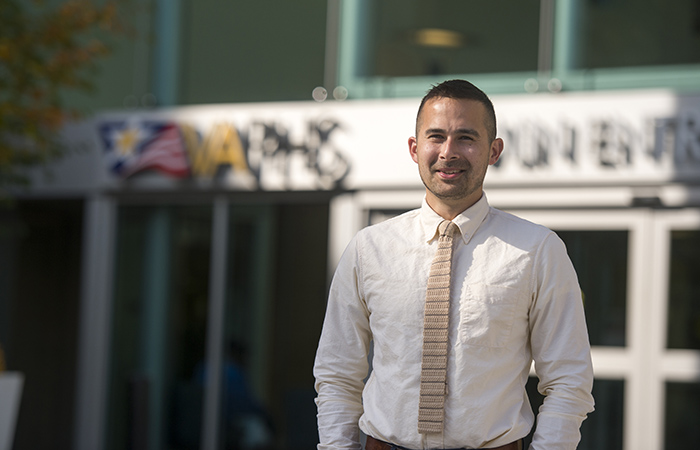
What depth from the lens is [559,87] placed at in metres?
7.36

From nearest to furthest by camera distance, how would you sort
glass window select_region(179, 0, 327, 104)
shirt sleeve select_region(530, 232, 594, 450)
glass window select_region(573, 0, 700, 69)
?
1. shirt sleeve select_region(530, 232, 594, 450)
2. glass window select_region(573, 0, 700, 69)
3. glass window select_region(179, 0, 327, 104)

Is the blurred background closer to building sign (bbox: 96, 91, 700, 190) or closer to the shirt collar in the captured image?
building sign (bbox: 96, 91, 700, 190)

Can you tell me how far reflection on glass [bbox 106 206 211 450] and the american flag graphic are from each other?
1.42 ft

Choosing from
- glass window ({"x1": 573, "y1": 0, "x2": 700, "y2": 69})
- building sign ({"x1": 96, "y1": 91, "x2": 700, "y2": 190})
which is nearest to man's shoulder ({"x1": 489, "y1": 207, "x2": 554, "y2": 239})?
building sign ({"x1": 96, "y1": 91, "x2": 700, "y2": 190})

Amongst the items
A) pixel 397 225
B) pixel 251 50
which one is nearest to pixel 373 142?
pixel 251 50

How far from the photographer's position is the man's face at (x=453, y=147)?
2438mm

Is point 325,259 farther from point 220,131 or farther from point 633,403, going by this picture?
point 633,403

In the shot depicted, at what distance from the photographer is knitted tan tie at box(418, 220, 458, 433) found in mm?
2350

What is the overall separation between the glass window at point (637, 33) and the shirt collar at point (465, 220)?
5.04 m

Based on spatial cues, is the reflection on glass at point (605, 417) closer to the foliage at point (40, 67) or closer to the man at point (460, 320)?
the man at point (460, 320)

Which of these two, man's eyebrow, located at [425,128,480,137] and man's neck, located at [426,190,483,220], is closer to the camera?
man's eyebrow, located at [425,128,480,137]

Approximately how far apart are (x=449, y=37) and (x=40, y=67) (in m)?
3.46

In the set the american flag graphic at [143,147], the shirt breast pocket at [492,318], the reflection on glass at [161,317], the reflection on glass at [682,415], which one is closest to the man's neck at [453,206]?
the shirt breast pocket at [492,318]

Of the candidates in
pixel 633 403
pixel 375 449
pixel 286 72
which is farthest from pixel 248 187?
pixel 375 449
